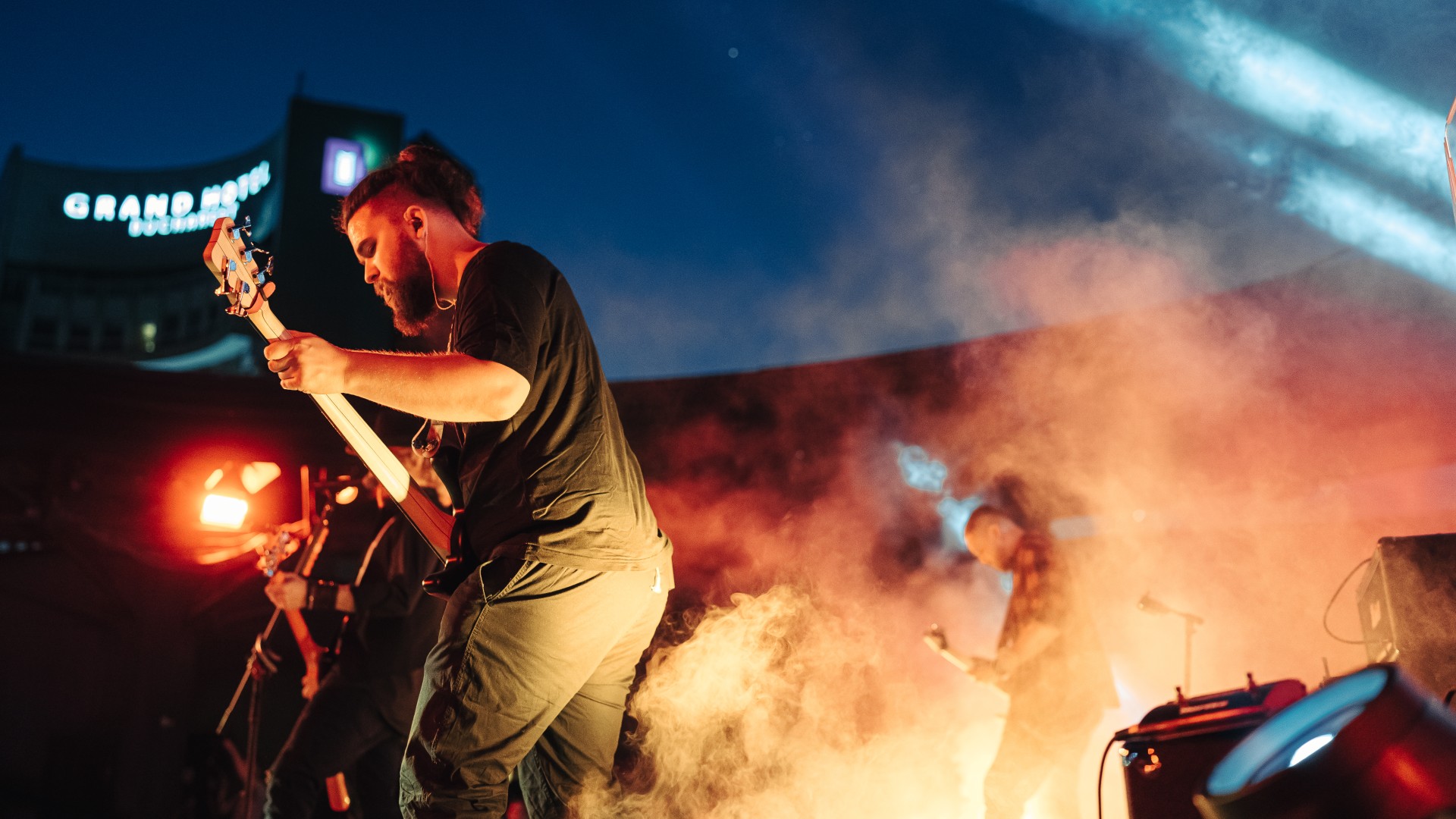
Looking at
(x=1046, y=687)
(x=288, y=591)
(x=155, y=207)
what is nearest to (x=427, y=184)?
(x=288, y=591)

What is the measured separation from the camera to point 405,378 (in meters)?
1.65

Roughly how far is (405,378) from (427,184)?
2.66 ft

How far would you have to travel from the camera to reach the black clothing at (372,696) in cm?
328

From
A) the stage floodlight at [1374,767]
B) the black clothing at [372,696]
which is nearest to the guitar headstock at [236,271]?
the black clothing at [372,696]

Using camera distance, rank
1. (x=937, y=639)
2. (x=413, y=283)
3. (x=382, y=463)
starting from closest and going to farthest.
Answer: (x=413, y=283)
(x=382, y=463)
(x=937, y=639)

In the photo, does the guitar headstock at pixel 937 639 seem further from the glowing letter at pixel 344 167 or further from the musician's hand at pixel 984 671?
the glowing letter at pixel 344 167

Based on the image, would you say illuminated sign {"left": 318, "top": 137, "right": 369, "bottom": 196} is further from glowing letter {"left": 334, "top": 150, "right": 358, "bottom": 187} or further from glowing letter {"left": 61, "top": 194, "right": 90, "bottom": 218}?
glowing letter {"left": 61, "top": 194, "right": 90, "bottom": 218}

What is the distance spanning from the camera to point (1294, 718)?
1.53 metres

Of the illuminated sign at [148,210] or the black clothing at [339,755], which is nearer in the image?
the black clothing at [339,755]

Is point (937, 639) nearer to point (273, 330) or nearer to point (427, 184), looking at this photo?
point (427, 184)

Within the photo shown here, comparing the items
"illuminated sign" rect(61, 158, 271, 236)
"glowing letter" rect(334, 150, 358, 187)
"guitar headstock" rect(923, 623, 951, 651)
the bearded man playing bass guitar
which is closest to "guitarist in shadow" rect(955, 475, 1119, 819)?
"guitar headstock" rect(923, 623, 951, 651)

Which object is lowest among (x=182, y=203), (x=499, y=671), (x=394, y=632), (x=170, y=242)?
(x=499, y=671)

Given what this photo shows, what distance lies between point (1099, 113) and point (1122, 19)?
598 mm

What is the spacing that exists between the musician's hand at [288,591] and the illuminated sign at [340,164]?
2193 cm
